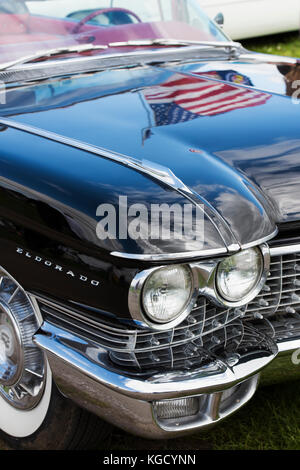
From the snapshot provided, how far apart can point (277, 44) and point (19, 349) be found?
9.19 m

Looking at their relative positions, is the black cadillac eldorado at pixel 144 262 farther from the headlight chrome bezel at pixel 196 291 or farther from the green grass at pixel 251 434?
the green grass at pixel 251 434

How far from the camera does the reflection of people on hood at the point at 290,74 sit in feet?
9.40

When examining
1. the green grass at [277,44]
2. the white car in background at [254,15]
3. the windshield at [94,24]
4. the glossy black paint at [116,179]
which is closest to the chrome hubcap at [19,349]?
the glossy black paint at [116,179]

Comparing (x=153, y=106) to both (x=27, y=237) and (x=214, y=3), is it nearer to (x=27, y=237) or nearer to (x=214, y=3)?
(x=27, y=237)

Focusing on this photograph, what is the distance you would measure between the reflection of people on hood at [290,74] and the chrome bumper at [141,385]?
1241 mm

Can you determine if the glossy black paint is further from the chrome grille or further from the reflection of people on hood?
the reflection of people on hood

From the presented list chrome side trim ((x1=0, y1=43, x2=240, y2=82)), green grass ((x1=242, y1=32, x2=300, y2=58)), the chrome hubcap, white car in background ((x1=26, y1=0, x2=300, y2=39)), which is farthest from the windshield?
green grass ((x1=242, y1=32, x2=300, y2=58))

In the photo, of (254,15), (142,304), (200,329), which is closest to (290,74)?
(200,329)

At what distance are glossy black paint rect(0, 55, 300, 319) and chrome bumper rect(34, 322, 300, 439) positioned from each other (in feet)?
0.49

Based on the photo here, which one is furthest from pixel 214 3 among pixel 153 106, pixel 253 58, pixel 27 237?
pixel 27 237

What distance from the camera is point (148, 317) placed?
73.5 inches

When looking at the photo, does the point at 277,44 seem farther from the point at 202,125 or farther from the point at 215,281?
the point at 215,281

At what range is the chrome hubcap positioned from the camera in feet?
7.32

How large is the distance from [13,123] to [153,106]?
0.54m
